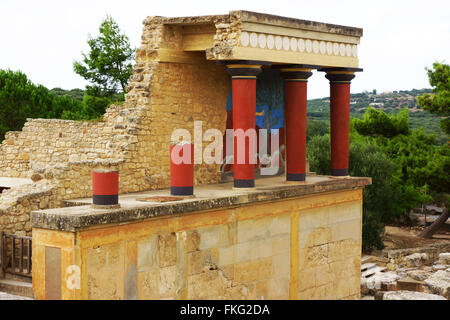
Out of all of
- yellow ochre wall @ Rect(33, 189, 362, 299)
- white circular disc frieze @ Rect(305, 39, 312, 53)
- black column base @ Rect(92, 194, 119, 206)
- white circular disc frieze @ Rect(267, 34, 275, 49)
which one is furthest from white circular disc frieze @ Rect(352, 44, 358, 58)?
black column base @ Rect(92, 194, 119, 206)

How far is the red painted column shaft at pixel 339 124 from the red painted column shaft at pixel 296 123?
1.72 m

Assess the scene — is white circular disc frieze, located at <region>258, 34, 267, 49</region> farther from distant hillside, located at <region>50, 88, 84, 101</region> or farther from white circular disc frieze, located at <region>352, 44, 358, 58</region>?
distant hillside, located at <region>50, 88, 84, 101</region>

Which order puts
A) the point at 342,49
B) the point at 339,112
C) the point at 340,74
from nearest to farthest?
1. the point at 342,49
2. the point at 340,74
3. the point at 339,112

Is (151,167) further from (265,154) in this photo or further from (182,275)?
(265,154)

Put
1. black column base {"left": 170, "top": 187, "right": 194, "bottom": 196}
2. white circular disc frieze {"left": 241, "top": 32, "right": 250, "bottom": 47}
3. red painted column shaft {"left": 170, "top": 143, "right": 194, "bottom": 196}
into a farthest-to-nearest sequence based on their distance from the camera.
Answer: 1. white circular disc frieze {"left": 241, "top": 32, "right": 250, "bottom": 47}
2. black column base {"left": 170, "top": 187, "right": 194, "bottom": 196}
3. red painted column shaft {"left": 170, "top": 143, "right": 194, "bottom": 196}

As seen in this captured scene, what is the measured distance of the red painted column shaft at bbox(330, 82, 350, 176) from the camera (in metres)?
16.0

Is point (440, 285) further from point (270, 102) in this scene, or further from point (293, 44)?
point (293, 44)

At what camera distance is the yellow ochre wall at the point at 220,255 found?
9.54m

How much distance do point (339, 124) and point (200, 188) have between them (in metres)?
4.28

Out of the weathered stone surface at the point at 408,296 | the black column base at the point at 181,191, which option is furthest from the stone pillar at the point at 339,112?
the black column base at the point at 181,191

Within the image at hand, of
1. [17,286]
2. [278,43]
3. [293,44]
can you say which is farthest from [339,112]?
[17,286]

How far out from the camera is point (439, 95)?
3080cm

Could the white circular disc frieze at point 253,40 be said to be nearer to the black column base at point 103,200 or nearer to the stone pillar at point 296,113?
the stone pillar at point 296,113

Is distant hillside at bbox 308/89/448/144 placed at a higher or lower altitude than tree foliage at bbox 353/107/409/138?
higher
